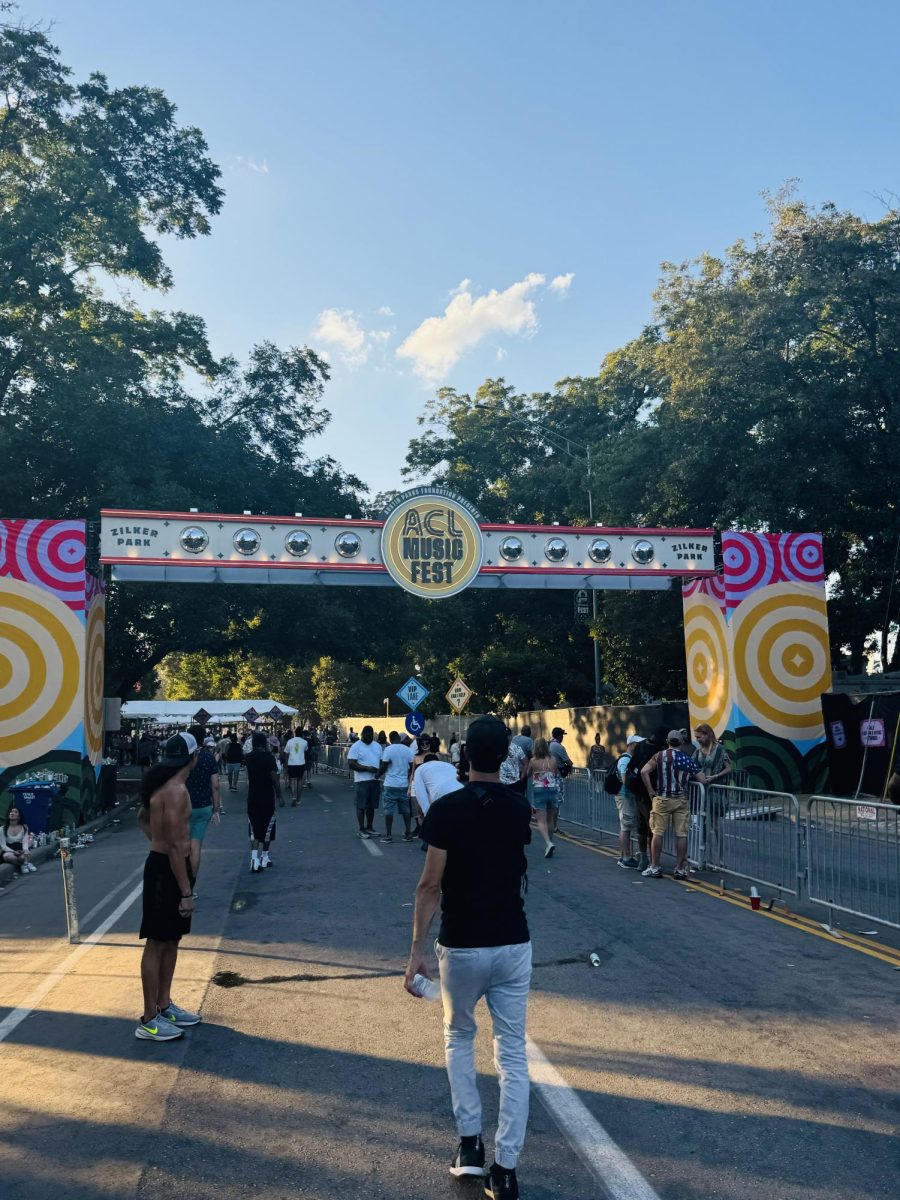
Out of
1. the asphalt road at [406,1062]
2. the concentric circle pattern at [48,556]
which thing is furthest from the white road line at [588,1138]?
the concentric circle pattern at [48,556]

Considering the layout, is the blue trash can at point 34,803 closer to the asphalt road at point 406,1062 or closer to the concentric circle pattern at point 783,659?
the asphalt road at point 406,1062

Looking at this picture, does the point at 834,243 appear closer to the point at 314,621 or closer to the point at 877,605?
the point at 877,605

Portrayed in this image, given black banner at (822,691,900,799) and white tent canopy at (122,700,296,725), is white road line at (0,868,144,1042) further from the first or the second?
white tent canopy at (122,700,296,725)

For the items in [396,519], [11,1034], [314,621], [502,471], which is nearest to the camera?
[11,1034]

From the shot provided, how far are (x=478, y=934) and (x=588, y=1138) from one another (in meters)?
1.33

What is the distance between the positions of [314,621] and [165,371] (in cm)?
1166

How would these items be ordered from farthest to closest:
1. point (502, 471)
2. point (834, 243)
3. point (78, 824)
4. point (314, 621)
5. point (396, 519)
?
point (502, 471) < point (314, 621) < point (834, 243) < point (396, 519) < point (78, 824)

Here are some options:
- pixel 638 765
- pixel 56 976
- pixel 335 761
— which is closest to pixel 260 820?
pixel 56 976

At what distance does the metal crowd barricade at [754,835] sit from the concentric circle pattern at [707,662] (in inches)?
379

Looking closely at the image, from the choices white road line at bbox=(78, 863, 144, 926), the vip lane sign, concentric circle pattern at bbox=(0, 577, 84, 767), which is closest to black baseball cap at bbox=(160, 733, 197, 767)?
white road line at bbox=(78, 863, 144, 926)

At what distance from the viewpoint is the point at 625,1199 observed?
3727mm

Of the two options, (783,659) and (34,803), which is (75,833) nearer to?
(34,803)

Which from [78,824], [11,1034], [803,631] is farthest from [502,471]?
[11,1034]

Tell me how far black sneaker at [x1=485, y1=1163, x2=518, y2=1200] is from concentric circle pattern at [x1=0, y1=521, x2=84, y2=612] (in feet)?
53.0
